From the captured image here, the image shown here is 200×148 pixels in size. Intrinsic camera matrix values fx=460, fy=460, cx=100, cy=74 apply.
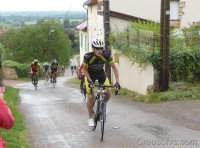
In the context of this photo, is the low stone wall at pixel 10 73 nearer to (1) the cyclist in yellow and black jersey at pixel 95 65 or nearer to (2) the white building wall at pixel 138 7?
(2) the white building wall at pixel 138 7

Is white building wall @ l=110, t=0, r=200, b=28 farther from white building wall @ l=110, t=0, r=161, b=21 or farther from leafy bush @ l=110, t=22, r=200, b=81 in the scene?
leafy bush @ l=110, t=22, r=200, b=81

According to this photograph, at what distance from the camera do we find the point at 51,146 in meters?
8.91

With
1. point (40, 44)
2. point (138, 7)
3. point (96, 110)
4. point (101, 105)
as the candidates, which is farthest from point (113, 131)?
point (40, 44)

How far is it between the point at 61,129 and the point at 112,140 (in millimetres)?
1905

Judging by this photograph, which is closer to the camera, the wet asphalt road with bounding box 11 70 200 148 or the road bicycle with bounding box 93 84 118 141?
the wet asphalt road with bounding box 11 70 200 148

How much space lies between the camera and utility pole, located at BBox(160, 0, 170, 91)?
591 inches

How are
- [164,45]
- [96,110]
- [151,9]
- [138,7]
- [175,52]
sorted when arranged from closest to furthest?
[96,110], [164,45], [175,52], [138,7], [151,9]

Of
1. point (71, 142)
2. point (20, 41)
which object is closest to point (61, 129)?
point (71, 142)

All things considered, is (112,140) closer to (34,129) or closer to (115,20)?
(34,129)

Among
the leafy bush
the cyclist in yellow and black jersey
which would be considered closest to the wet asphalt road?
the cyclist in yellow and black jersey

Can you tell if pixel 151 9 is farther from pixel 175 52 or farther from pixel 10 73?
pixel 10 73

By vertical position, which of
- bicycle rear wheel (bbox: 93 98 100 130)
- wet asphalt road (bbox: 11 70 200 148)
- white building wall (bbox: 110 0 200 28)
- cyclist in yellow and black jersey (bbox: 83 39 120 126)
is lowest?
wet asphalt road (bbox: 11 70 200 148)

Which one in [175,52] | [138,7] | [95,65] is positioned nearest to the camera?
[95,65]

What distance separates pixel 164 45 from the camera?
15.2 m
